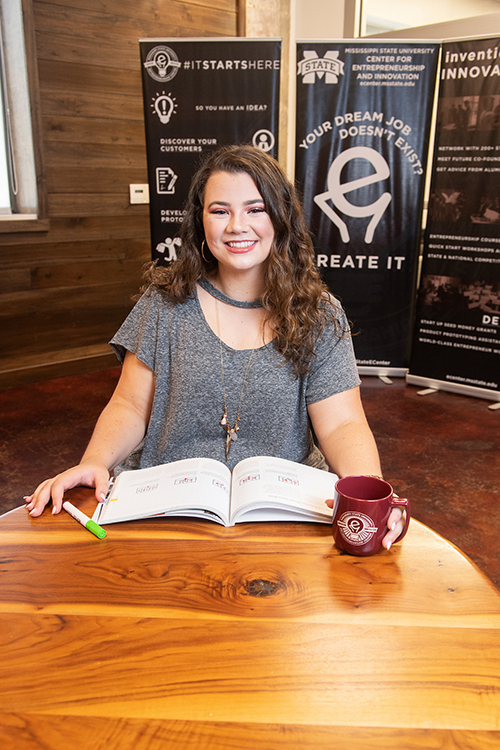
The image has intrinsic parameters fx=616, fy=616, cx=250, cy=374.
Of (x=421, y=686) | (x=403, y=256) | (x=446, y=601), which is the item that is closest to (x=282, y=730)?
(x=421, y=686)

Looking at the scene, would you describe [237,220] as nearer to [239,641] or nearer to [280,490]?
[280,490]

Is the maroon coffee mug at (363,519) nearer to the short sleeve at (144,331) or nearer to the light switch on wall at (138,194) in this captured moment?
the short sleeve at (144,331)

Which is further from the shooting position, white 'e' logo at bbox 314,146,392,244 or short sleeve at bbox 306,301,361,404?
white 'e' logo at bbox 314,146,392,244

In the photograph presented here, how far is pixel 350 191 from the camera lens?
3.87 m

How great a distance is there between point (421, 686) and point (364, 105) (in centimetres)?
365

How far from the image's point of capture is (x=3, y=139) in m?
3.91

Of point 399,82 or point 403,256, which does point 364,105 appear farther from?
point 403,256

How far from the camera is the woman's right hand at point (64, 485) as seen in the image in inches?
43.0

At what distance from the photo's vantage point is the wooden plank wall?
3.86 m

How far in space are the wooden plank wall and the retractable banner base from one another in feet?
7.03

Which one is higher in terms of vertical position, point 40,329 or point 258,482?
point 258,482

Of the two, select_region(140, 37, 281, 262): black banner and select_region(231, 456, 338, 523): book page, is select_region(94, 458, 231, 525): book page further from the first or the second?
select_region(140, 37, 281, 262): black banner

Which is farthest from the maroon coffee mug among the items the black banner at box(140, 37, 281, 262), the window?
the window

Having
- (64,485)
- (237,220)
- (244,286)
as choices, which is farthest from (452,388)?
(64,485)
